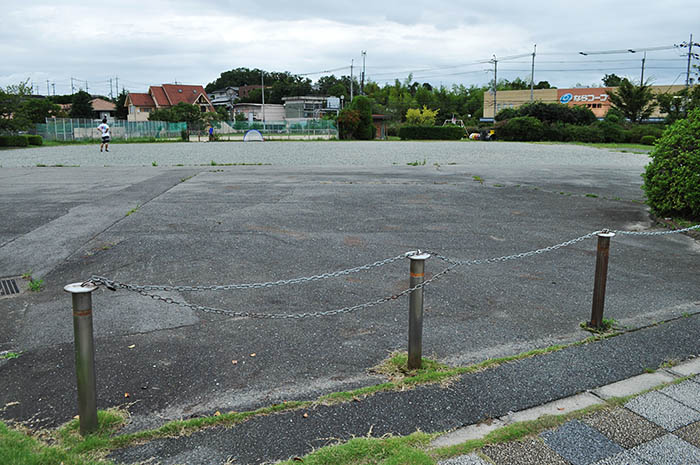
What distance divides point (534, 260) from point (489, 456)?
466 centimetres

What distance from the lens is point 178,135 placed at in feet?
188

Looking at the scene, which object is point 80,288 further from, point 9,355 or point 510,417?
point 510,417

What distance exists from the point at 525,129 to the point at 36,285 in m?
52.1

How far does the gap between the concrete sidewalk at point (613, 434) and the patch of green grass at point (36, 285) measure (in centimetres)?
480

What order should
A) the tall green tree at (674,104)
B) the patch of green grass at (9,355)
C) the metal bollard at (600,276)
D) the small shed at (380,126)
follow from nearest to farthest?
the patch of green grass at (9,355) < the metal bollard at (600,276) < the tall green tree at (674,104) < the small shed at (380,126)

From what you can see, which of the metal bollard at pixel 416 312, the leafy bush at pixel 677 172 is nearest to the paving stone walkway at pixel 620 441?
the metal bollard at pixel 416 312

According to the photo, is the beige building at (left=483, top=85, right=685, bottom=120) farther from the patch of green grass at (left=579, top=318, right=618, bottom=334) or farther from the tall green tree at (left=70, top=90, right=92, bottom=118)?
the patch of green grass at (left=579, top=318, right=618, bottom=334)

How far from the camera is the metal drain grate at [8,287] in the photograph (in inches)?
235

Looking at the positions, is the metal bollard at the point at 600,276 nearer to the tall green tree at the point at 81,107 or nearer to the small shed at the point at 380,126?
the small shed at the point at 380,126

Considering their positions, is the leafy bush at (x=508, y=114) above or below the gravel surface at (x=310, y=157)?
above

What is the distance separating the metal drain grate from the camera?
598 cm

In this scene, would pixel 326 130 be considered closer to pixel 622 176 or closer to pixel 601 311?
pixel 622 176

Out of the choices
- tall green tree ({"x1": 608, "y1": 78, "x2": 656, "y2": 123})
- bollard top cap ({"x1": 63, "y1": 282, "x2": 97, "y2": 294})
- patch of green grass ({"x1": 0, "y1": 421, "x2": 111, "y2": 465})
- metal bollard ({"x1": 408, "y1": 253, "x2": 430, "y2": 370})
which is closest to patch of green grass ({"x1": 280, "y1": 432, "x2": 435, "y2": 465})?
metal bollard ({"x1": 408, "y1": 253, "x2": 430, "y2": 370})

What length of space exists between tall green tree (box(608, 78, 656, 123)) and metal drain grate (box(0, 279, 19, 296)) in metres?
62.3
